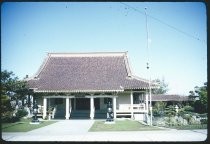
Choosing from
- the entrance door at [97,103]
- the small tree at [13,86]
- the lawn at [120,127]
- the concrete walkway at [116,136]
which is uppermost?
the small tree at [13,86]

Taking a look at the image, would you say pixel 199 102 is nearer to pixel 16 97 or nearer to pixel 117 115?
pixel 117 115

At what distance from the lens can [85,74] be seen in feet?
93.1

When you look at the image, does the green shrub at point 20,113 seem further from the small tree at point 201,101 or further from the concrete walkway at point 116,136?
the small tree at point 201,101

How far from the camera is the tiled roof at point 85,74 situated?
84.4 feet

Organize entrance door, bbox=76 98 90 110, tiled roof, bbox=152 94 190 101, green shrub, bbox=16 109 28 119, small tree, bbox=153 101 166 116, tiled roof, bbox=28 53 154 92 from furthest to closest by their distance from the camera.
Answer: tiled roof, bbox=152 94 190 101
entrance door, bbox=76 98 90 110
tiled roof, bbox=28 53 154 92
green shrub, bbox=16 109 28 119
small tree, bbox=153 101 166 116

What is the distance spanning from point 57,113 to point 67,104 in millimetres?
2567

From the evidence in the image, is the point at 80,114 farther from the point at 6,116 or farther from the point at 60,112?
the point at 6,116

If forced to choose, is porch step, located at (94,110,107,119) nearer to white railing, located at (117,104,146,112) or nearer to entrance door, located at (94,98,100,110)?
entrance door, located at (94,98,100,110)

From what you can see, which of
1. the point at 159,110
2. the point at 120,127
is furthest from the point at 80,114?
the point at 120,127

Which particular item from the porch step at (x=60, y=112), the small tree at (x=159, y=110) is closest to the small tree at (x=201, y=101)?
the small tree at (x=159, y=110)

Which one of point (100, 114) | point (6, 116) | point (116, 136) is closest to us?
point (116, 136)

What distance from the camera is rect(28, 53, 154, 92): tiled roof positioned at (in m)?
25.7

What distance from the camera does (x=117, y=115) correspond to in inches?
1040

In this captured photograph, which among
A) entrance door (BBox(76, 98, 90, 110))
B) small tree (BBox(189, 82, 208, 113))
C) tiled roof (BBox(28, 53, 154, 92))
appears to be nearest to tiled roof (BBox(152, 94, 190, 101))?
small tree (BBox(189, 82, 208, 113))
